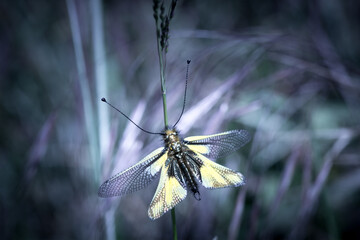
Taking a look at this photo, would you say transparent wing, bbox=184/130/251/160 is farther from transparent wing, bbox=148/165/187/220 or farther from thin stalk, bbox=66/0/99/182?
thin stalk, bbox=66/0/99/182

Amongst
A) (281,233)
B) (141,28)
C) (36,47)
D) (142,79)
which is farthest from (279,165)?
(36,47)

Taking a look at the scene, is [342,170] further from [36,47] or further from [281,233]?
[36,47]

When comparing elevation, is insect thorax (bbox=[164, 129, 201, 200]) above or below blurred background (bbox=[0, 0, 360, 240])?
below

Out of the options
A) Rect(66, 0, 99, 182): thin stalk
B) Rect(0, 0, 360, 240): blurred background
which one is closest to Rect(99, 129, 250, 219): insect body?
Rect(0, 0, 360, 240): blurred background

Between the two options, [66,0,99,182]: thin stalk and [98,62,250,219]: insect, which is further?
[66,0,99,182]: thin stalk

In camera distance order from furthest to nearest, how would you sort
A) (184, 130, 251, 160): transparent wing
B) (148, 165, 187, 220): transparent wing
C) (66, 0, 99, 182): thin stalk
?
(66, 0, 99, 182): thin stalk, (184, 130, 251, 160): transparent wing, (148, 165, 187, 220): transparent wing

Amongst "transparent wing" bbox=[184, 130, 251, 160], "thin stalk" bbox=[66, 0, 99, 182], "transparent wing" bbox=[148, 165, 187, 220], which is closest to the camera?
"transparent wing" bbox=[148, 165, 187, 220]

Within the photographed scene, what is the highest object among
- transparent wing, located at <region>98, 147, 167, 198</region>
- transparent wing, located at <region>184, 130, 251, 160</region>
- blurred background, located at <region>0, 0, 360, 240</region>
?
blurred background, located at <region>0, 0, 360, 240</region>

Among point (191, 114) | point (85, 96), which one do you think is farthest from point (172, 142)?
point (85, 96)
